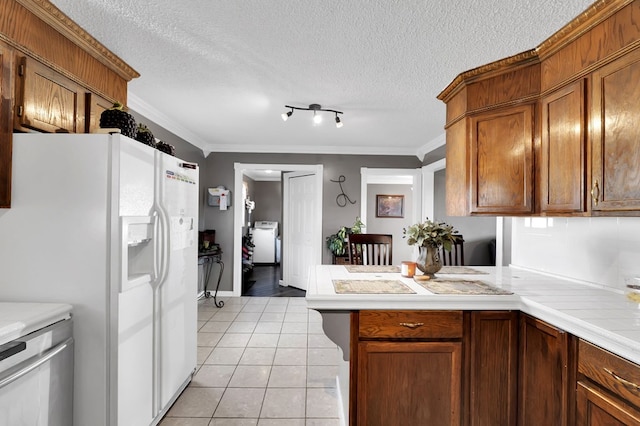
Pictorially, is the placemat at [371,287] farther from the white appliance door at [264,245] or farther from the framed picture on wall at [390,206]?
the white appliance door at [264,245]

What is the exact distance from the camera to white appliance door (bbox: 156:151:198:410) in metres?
1.90

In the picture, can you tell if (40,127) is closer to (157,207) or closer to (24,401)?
(157,207)

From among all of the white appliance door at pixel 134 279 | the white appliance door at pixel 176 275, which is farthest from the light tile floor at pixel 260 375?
the white appliance door at pixel 134 279

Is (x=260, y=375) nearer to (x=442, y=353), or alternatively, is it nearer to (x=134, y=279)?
(x=134, y=279)

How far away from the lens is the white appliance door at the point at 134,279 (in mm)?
1509

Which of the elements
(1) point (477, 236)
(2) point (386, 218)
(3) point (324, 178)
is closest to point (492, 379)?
(1) point (477, 236)

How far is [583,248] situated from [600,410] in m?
1.06

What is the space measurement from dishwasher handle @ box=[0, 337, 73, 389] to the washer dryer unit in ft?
20.3

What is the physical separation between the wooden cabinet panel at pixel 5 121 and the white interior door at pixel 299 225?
12.1 ft

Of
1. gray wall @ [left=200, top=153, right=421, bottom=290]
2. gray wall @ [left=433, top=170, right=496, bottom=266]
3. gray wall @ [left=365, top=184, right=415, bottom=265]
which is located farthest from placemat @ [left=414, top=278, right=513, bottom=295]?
gray wall @ [left=365, top=184, right=415, bottom=265]

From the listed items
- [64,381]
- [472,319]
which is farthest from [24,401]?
[472,319]

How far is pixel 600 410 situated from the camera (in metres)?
1.14

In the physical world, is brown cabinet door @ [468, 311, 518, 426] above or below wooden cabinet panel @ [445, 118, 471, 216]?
below

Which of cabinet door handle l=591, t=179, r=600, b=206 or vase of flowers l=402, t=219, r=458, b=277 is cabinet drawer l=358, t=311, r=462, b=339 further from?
cabinet door handle l=591, t=179, r=600, b=206
